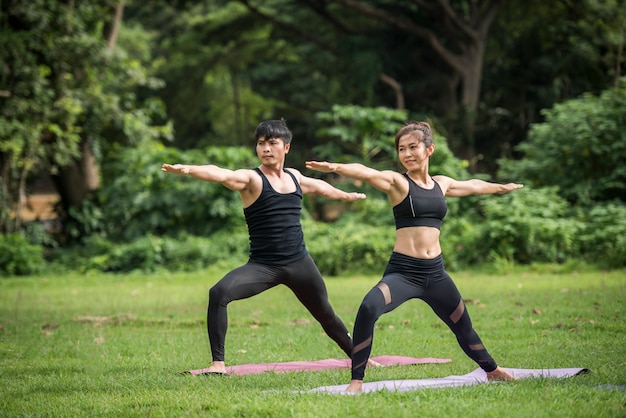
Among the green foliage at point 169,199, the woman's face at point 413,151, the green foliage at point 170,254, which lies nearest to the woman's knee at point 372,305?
the woman's face at point 413,151

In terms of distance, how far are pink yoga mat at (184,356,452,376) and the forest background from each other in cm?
748

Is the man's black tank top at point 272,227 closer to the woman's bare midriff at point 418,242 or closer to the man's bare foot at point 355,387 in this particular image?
the woman's bare midriff at point 418,242

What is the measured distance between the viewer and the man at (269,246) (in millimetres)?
6531

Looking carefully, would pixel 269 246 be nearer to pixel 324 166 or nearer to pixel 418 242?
pixel 324 166

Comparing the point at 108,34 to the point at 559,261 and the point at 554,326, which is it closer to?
the point at 559,261

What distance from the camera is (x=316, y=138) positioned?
1120 inches

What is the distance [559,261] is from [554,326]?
6.12 m

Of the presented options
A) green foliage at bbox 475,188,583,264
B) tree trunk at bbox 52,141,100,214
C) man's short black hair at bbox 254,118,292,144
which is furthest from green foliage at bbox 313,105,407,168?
man's short black hair at bbox 254,118,292,144

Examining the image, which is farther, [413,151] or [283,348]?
[283,348]

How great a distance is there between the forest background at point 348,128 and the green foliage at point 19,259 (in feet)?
0.11

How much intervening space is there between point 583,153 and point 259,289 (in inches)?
435

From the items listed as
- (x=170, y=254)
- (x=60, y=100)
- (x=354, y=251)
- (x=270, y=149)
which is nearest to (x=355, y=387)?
(x=270, y=149)

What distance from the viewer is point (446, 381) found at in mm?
6172

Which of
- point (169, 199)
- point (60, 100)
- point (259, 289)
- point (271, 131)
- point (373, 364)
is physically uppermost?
point (60, 100)
